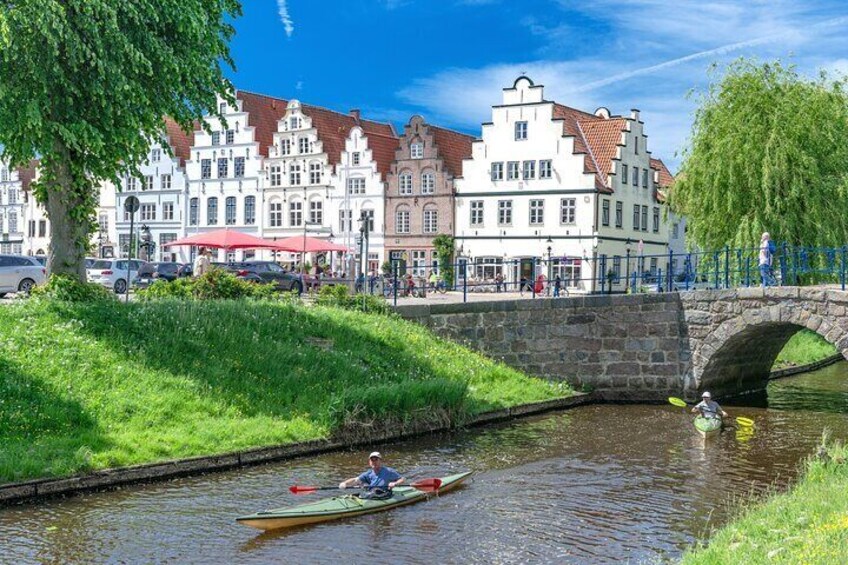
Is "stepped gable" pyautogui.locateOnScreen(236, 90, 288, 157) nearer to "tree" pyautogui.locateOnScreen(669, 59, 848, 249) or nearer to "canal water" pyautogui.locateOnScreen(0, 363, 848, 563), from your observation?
"tree" pyautogui.locateOnScreen(669, 59, 848, 249)

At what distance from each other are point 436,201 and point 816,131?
94.5 ft

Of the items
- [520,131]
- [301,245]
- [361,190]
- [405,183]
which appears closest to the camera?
[301,245]

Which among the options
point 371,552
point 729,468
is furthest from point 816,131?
point 371,552

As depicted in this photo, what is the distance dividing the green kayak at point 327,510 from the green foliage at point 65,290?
9907 mm

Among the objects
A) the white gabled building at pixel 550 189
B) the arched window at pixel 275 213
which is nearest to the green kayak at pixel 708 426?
the white gabled building at pixel 550 189

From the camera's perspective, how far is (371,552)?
12.1 meters

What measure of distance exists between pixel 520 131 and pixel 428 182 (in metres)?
6.91

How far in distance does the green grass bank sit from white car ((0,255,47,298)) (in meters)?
14.3

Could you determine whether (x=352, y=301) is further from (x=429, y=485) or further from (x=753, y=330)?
Answer: (x=429, y=485)

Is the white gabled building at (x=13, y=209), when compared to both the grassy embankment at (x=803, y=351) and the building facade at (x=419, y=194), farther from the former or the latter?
the grassy embankment at (x=803, y=351)

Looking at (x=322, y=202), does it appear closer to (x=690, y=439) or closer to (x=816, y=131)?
(x=816, y=131)

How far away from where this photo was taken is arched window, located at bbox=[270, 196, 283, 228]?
64.1 m

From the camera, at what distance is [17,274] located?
114 feet

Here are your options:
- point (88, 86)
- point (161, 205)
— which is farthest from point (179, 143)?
point (88, 86)
